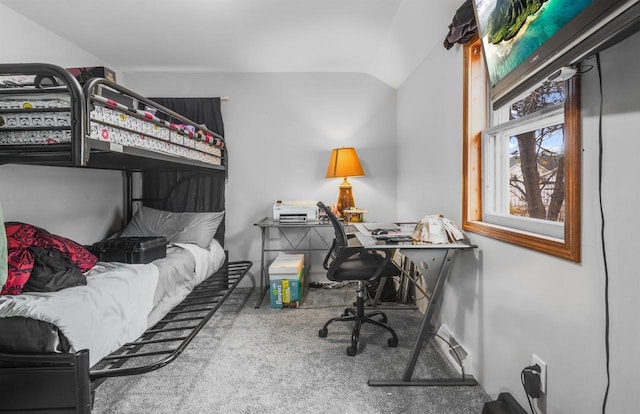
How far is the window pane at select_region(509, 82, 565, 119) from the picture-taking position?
136 centimetres

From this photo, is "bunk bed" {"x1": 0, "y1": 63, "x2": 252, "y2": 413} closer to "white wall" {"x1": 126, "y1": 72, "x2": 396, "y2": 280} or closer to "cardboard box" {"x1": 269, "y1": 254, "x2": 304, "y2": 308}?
"cardboard box" {"x1": 269, "y1": 254, "x2": 304, "y2": 308}

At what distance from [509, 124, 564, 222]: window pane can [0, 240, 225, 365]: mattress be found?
6.82ft

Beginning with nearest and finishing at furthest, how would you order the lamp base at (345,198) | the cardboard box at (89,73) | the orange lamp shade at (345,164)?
the cardboard box at (89,73) < the orange lamp shade at (345,164) < the lamp base at (345,198)

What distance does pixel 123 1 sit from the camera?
7.12 feet

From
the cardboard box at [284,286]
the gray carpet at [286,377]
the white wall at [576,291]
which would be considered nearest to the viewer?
the white wall at [576,291]

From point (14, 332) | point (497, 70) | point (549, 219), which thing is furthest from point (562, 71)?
point (14, 332)

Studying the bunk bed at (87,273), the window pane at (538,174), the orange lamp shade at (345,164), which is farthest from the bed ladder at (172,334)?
the window pane at (538,174)

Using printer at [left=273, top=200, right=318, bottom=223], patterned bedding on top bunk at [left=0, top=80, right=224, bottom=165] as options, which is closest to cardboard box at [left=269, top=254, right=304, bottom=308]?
printer at [left=273, top=200, right=318, bottom=223]

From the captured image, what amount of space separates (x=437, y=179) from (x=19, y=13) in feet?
10.7

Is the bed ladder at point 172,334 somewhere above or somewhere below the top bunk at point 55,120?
below

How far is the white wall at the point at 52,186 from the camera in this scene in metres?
2.17

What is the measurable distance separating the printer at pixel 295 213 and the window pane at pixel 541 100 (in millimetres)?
1906

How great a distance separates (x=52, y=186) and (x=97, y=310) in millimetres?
1596

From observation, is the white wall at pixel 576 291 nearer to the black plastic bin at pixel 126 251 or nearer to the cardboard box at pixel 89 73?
the black plastic bin at pixel 126 251
